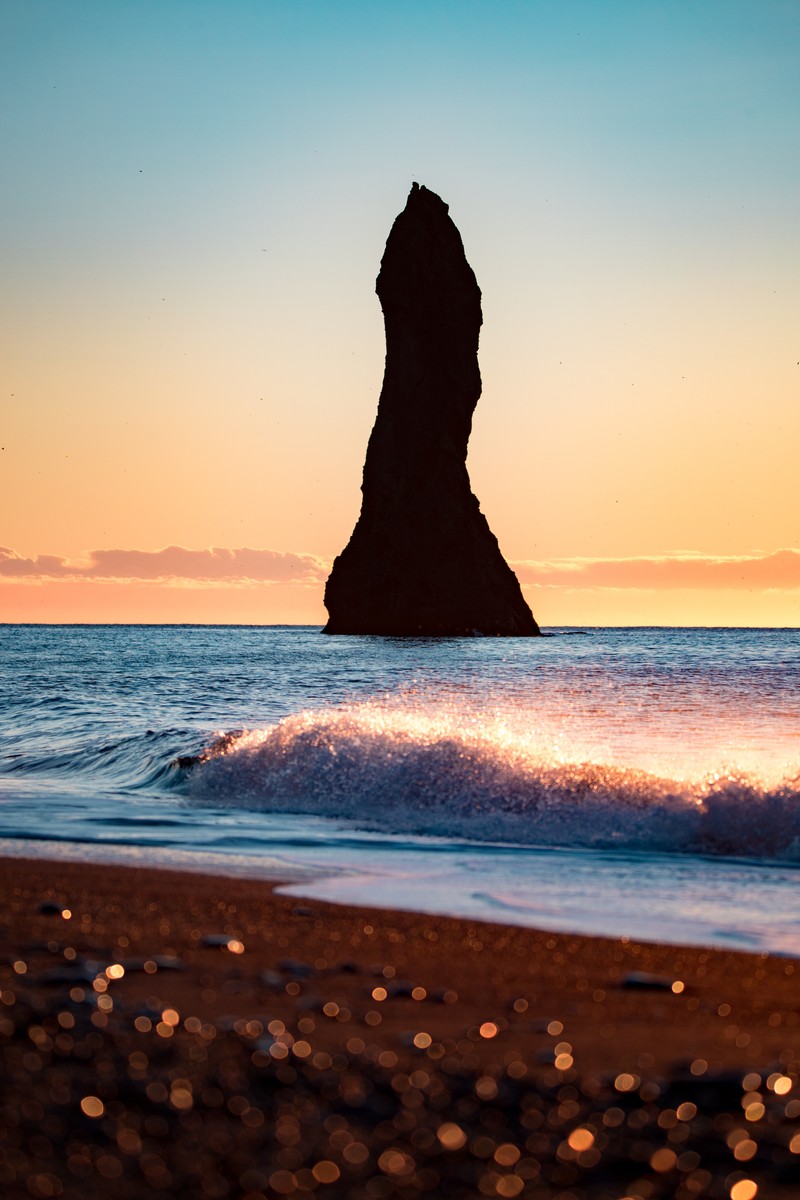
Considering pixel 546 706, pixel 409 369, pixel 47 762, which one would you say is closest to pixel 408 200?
pixel 409 369

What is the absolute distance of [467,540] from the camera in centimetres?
8144

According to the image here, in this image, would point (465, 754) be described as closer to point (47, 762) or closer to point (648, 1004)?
point (47, 762)

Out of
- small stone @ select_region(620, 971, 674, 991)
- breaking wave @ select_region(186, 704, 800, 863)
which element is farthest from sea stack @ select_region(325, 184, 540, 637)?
small stone @ select_region(620, 971, 674, 991)

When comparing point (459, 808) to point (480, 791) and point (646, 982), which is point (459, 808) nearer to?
point (480, 791)

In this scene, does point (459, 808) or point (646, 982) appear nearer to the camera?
point (646, 982)

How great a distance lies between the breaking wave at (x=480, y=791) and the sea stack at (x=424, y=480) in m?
68.1

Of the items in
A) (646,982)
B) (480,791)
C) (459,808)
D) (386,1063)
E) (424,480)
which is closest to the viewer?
(386,1063)

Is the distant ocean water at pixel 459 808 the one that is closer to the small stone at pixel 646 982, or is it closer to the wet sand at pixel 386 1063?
the small stone at pixel 646 982

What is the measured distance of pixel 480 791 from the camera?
946 centimetres

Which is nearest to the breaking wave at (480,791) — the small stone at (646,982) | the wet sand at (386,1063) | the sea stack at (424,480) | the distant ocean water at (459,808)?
the distant ocean water at (459,808)

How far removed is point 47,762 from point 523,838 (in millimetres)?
6863

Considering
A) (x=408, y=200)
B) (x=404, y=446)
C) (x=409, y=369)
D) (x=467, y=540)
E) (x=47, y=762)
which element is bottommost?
(x=47, y=762)

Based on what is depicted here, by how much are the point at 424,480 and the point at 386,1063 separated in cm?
7922

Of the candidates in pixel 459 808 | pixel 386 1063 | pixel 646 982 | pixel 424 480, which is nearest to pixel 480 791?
pixel 459 808
